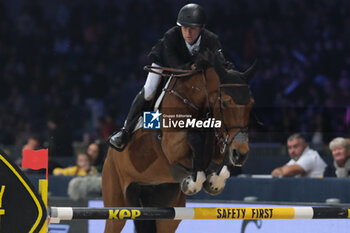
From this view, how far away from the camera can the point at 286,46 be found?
45.6 feet

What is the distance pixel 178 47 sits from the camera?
18.7 ft

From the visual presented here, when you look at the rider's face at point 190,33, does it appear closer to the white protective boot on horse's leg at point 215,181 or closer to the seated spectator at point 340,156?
the white protective boot on horse's leg at point 215,181

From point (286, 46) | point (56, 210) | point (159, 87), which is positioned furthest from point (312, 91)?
point (56, 210)

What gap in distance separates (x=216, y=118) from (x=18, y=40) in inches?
498

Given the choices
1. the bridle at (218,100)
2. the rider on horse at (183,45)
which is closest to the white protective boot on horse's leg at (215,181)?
the bridle at (218,100)

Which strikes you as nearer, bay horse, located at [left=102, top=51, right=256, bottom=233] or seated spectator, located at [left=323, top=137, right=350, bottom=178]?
bay horse, located at [left=102, top=51, right=256, bottom=233]

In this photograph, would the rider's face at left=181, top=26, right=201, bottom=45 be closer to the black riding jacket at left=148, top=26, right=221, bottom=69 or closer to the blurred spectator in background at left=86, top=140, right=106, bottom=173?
the black riding jacket at left=148, top=26, right=221, bottom=69

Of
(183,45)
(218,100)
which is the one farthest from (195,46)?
(218,100)

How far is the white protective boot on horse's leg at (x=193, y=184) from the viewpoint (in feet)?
16.9

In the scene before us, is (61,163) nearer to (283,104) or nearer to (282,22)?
(283,104)

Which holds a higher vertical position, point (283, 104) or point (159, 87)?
point (283, 104)

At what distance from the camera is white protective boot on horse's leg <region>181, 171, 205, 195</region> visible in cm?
514

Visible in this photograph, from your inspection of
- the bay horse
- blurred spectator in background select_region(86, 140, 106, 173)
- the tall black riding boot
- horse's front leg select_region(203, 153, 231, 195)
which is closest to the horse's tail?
the bay horse

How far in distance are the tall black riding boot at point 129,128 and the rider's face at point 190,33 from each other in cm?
62
